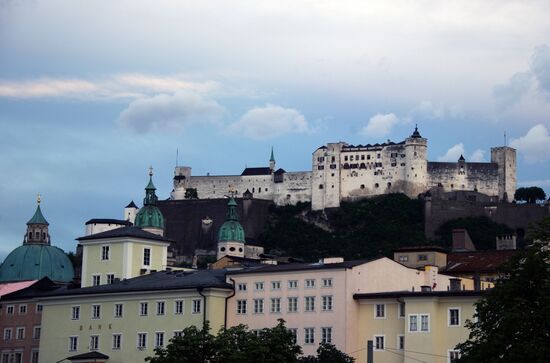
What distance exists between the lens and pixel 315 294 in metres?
83.2

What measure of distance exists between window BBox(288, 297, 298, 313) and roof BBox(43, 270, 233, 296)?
3.92m

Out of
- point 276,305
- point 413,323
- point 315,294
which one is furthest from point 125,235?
point 413,323

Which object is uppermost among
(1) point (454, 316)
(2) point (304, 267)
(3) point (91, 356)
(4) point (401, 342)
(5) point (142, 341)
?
(2) point (304, 267)

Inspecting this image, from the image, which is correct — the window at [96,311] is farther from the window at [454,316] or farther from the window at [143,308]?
the window at [454,316]

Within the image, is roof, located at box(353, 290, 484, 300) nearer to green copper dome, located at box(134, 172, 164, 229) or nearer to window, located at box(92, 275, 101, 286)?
window, located at box(92, 275, 101, 286)

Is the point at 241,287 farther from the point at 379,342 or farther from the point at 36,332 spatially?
the point at 36,332

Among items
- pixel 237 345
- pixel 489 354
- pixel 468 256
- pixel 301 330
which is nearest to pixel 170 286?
pixel 301 330

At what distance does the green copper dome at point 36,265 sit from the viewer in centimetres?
11912

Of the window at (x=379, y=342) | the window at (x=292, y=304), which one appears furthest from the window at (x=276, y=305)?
the window at (x=379, y=342)

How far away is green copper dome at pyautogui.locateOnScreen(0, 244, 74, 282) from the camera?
11912 centimetres

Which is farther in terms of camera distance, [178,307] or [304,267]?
[178,307]

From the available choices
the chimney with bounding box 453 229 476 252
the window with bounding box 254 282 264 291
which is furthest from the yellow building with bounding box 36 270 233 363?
the chimney with bounding box 453 229 476 252

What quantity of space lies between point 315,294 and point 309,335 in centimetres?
235

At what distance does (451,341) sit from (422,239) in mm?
114544
